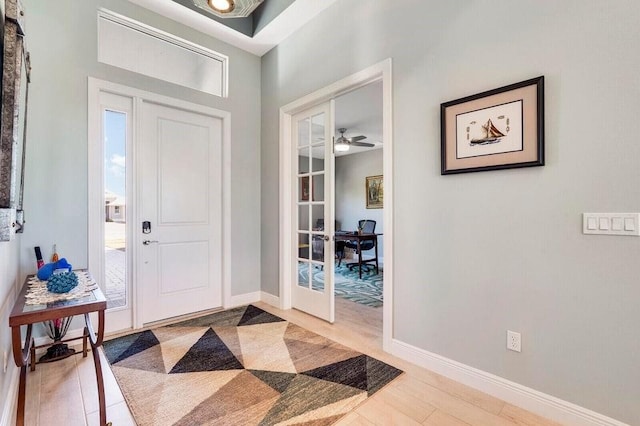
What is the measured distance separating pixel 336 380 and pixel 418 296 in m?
0.83

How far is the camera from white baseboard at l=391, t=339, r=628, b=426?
1.58m

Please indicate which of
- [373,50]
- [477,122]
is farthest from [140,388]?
[373,50]

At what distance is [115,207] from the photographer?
2.80m

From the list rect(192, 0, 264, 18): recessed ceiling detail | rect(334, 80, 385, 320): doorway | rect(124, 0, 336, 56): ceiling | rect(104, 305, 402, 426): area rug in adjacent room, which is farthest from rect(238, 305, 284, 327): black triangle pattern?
rect(124, 0, 336, 56): ceiling

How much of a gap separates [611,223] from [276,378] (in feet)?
6.92

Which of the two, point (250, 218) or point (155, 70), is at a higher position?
point (155, 70)

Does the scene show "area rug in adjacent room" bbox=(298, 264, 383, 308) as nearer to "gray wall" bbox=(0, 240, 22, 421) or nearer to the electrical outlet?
the electrical outlet

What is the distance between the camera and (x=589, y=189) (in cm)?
155

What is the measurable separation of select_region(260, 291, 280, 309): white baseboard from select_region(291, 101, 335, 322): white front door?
0.21 m

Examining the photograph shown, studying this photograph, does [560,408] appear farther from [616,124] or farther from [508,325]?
[616,124]

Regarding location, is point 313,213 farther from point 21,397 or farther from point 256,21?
point 21,397

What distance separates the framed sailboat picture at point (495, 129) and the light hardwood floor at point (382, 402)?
1403 mm

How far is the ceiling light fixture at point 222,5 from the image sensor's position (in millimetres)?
2400

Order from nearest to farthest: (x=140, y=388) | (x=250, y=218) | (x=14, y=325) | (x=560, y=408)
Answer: (x=14, y=325) → (x=560, y=408) → (x=140, y=388) → (x=250, y=218)
